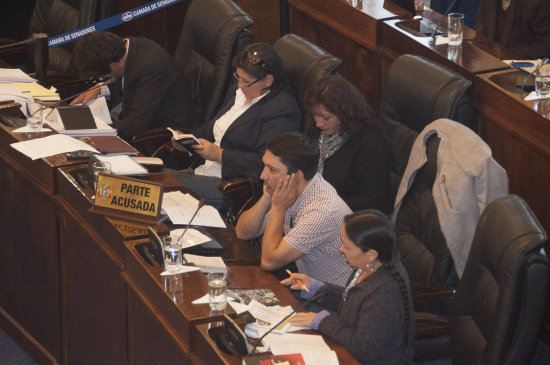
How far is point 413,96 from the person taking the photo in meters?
3.10

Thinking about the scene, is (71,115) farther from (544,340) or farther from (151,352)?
(544,340)

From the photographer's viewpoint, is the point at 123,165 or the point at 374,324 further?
the point at 123,165

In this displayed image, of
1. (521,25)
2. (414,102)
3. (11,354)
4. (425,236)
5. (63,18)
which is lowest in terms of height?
(11,354)

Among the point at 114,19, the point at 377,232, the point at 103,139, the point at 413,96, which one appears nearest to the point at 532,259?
the point at 377,232

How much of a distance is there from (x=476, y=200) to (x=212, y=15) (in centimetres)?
176

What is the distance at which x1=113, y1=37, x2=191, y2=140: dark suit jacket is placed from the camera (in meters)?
4.03

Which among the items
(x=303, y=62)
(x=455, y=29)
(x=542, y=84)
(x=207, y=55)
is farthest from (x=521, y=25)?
(x=207, y=55)

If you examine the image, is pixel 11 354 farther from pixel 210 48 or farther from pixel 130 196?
pixel 210 48

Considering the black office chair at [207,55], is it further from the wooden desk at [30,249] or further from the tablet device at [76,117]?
the wooden desk at [30,249]

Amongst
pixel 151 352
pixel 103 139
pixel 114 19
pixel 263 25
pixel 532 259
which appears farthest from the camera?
pixel 263 25

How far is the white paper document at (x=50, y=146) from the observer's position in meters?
3.13

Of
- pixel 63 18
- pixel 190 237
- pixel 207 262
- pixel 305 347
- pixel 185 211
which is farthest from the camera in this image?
pixel 63 18

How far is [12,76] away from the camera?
161 inches

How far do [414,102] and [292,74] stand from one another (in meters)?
0.67
